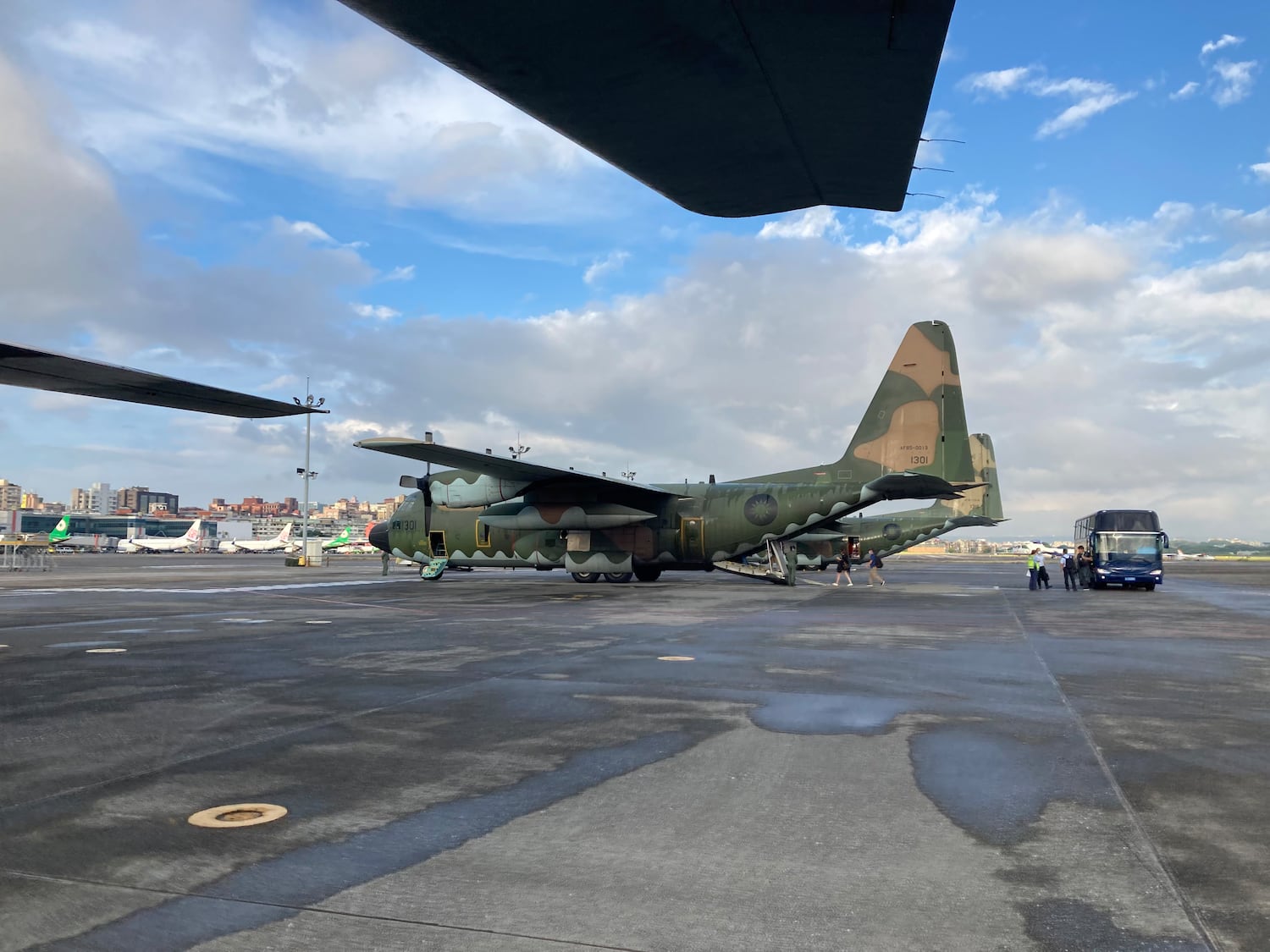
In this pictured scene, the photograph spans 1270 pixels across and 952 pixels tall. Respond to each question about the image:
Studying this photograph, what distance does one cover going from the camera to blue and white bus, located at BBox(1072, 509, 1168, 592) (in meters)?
32.1

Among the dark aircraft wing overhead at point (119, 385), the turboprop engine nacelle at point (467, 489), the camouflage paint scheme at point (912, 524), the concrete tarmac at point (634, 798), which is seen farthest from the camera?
the camouflage paint scheme at point (912, 524)

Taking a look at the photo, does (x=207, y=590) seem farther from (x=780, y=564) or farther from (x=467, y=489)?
(x=780, y=564)

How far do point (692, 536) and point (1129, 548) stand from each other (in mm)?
18029

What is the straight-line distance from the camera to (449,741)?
21.5 feet

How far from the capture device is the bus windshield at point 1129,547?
3222cm

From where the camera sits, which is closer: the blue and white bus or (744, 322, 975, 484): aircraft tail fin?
(744, 322, 975, 484): aircraft tail fin

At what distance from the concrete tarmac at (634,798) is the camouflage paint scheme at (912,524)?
30.4m

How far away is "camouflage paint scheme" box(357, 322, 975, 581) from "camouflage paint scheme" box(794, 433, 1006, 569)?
11979 mm

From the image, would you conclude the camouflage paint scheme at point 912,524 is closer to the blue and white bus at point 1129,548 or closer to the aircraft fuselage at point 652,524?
the blue and white bus at point 1129,548

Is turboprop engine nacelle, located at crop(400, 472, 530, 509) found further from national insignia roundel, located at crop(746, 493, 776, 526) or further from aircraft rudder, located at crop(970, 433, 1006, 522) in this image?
aircraft rudder, located at crop(970, 433, 1006, 522)

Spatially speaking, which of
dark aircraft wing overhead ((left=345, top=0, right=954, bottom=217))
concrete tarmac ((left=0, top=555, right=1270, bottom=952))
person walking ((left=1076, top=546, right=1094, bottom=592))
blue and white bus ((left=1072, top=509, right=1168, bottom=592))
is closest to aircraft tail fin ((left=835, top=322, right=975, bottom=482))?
blue and white bus ((left=1072, top=509, right=1168, bottom=592))

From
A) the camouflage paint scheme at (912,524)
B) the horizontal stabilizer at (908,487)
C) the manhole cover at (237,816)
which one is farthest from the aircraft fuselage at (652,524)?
the manhole cover at (237,816)

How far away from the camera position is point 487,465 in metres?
25.0

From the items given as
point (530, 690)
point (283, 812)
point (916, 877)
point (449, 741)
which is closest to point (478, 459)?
point (530, 690)
